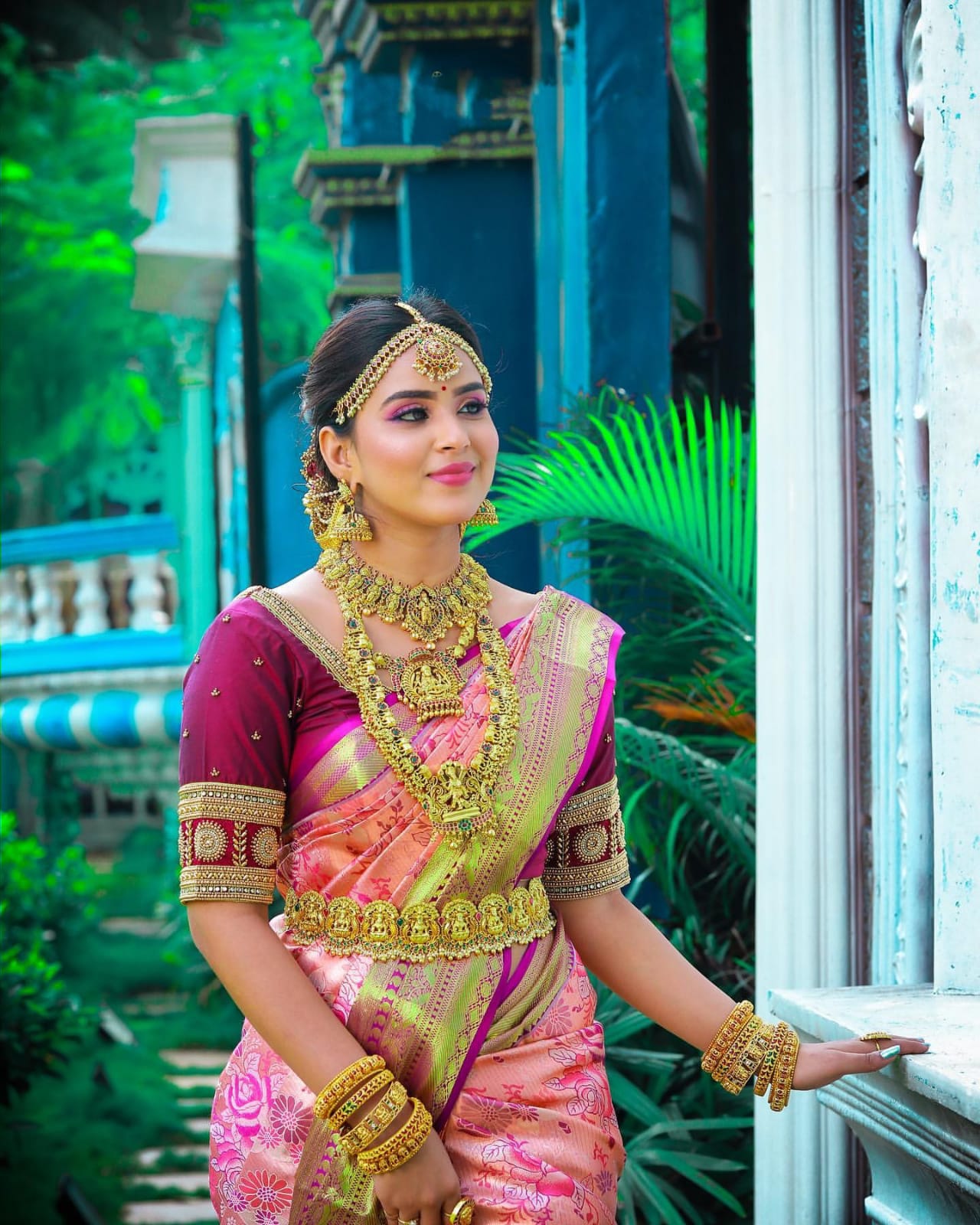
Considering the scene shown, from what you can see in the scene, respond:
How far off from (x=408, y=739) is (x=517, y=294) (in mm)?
3115

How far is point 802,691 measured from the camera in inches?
87.5

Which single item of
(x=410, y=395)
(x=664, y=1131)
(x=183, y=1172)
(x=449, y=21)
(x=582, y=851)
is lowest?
(x=183, y=1172)

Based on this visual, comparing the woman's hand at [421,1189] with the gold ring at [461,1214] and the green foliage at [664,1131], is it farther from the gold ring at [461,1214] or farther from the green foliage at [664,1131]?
the green foliage at [664,1131]

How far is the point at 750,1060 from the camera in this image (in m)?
1.60

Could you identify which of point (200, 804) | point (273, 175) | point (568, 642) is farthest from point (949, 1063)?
point (273, 175)

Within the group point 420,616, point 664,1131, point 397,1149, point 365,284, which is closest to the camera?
point 397,1149

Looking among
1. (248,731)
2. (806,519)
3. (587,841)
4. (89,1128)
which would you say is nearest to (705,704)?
(806,519)

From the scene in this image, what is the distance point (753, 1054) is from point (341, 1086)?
490mm

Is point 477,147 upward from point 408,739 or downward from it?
upward

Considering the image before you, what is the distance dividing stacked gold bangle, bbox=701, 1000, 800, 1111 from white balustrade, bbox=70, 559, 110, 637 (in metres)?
4.79

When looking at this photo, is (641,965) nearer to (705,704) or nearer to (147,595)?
(705,704)

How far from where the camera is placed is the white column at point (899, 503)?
187 centimetres

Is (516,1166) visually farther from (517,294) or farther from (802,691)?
(517,294)

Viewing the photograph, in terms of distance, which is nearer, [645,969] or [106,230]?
A: [645,969]
